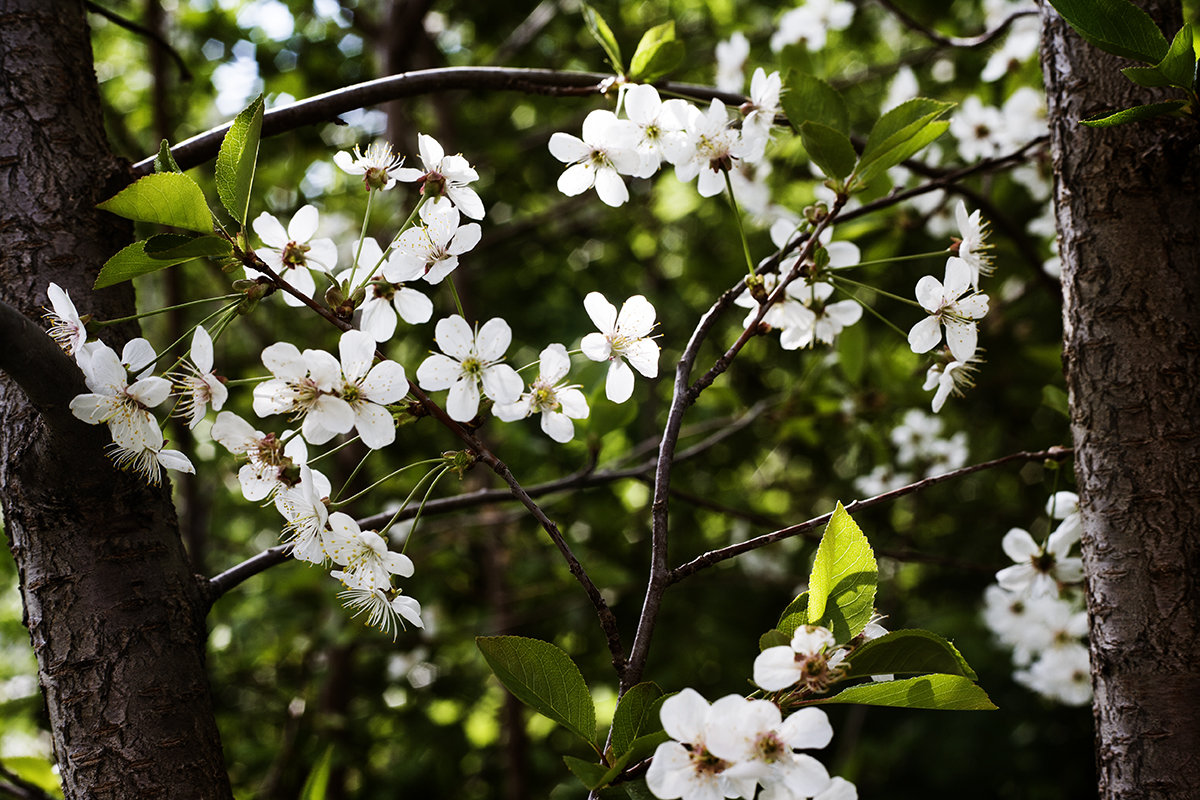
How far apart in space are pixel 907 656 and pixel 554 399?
41 cm

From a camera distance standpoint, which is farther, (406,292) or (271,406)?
(406,292)

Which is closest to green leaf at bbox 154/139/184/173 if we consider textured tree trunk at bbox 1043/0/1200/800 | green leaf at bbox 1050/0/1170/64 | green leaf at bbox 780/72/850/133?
green leaf at bbox 780/72/850/133

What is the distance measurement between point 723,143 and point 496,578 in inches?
83.2

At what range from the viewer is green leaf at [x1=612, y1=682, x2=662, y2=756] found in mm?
773

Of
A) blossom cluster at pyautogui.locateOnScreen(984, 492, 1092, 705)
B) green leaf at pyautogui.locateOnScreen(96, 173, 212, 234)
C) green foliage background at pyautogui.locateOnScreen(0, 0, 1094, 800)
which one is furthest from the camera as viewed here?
green foliage background at pyautogui.locateOnScreen(0, 0, 1094, 800)

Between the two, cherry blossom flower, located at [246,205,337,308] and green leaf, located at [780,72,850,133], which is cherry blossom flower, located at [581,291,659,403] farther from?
green leaf, located at [780,72,850,133]

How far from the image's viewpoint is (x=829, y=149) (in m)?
1.01

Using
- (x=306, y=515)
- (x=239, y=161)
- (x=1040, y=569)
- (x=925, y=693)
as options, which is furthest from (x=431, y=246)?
(x=1040, y=569)

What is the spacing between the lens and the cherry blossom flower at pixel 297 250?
3.06 feet

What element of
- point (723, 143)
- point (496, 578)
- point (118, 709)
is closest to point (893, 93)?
point (723, 143)

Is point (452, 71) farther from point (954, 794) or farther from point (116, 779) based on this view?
point (954, 794)

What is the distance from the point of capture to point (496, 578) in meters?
2.96

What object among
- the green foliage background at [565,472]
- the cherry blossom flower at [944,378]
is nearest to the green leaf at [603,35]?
the cherry blossom flower at [944,378]

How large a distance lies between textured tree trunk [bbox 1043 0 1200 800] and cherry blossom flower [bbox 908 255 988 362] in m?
0.17
